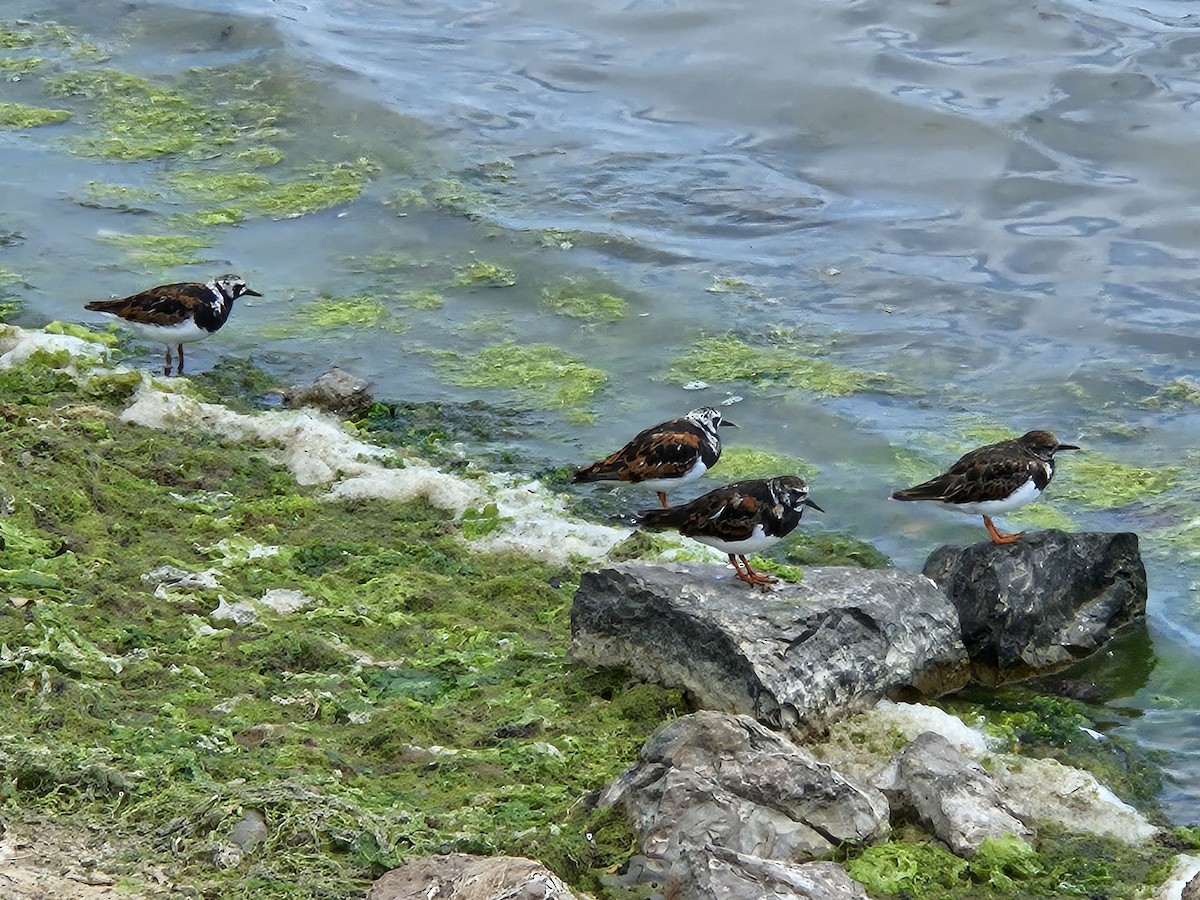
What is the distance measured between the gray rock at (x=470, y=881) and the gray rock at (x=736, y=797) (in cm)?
67

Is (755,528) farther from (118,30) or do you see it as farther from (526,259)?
(118,30)

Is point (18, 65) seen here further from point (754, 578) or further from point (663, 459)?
point (754, 578)

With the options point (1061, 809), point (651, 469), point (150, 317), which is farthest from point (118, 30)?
point (1061, 809)

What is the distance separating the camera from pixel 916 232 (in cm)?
1388

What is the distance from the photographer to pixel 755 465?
10211 mm

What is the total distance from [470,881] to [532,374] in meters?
7.33

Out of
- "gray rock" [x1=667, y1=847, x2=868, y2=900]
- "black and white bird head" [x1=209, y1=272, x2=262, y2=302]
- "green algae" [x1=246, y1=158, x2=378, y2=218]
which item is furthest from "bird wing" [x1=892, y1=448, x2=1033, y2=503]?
"green algae" [x1=246, y1=158, x2=378, y2=218]

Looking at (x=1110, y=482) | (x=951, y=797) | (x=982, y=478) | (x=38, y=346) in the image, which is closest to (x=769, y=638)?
(x=951, y=797)

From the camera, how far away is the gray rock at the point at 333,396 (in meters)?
10.4

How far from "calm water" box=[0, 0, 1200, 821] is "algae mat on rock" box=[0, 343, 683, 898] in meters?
2.36

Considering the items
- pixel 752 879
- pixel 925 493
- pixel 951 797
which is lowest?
pixel 925 493

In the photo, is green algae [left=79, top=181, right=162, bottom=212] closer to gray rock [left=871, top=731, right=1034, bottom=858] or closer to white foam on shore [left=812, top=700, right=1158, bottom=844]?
white foam on shore [left=812, top=700, right=1158, bottom=844]

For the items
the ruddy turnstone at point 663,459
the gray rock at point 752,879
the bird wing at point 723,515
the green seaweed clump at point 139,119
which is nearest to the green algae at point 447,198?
the green seaweed clump at point 139,119

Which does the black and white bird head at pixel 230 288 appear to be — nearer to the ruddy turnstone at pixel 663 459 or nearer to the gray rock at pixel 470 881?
the ruddy turnstone at pixel 663 459
